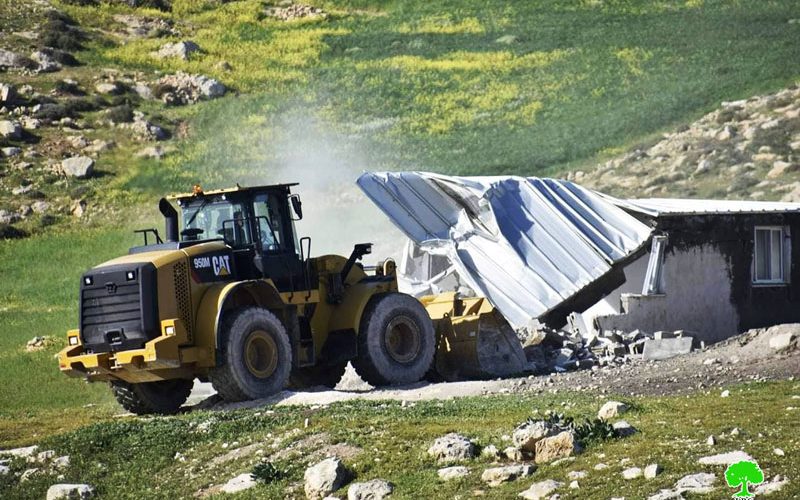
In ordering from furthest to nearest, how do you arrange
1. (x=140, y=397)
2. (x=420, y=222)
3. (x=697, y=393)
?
(x=420, y=222) → (x=140, y=397) → (x=697, y=393)

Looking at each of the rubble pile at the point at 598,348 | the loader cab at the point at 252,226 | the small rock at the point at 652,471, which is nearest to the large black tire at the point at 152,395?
the loader cab at the point at 252,226

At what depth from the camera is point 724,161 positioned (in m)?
49.8

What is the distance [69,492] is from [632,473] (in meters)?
5.84

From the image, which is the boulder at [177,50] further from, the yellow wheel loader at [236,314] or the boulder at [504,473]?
the boulder at [504,473]

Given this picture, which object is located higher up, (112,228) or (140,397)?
(112,228)

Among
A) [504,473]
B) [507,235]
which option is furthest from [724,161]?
[504,473]

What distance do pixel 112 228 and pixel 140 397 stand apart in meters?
31.4

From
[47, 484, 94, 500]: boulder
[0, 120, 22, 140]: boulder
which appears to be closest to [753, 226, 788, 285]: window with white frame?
[47, 484, 94, 500]: boulder

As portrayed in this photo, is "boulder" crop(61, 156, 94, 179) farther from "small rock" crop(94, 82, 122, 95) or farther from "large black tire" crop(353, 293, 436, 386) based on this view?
"large black tire" crop(353, 293, 436, 386)

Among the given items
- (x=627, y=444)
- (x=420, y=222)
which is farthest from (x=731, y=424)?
(x=420, y=222)

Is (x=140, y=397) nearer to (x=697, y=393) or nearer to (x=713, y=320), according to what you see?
(x=697, y=393)

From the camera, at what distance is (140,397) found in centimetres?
2083

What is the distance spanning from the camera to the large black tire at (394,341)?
2183cm

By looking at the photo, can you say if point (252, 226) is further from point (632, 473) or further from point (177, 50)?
point (177, 50)
